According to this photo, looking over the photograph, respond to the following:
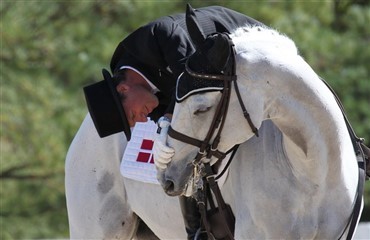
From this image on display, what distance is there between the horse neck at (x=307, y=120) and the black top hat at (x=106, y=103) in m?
0.94

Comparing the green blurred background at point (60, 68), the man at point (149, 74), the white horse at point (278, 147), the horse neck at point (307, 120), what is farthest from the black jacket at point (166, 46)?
the green blurred background at point (60, 68)

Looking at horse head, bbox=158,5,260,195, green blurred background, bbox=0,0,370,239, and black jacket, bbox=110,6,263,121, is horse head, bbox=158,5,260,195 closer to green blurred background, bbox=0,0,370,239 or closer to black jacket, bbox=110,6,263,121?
black jacket, bbox=110,6,263,121

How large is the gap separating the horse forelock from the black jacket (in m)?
0.27

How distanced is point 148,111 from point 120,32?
7.54 meters

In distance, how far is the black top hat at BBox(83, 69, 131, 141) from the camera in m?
4.71

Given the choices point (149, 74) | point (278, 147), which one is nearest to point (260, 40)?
point (278, 147)

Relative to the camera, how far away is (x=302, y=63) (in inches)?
154

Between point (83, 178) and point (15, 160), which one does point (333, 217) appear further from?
point (15, 160)

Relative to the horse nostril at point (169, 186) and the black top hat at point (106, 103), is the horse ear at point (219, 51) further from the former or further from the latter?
the black top hat at point (106, 103)

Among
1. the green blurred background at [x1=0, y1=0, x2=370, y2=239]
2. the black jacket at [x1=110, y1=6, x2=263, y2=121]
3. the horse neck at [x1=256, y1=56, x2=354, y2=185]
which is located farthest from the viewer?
the green blurred background at [x1=0, y1=0, x2=370, y2=239]

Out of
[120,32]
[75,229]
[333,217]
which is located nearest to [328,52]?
[120,32]

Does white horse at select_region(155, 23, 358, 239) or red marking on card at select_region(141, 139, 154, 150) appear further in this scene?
red marking on card at select_region(141, 139, 154, 150)

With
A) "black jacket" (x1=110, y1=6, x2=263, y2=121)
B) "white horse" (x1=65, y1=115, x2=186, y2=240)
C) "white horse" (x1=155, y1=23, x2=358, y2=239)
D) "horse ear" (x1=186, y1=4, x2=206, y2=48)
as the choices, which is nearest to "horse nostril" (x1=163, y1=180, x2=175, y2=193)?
"white horse" (x1=155, y1=23, x2=358, y2=239)

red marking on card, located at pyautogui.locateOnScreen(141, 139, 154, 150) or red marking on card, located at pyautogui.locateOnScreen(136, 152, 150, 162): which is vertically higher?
red marking on card, located at pyautogui.locateOnScreen(141, 139, 154, 150)
